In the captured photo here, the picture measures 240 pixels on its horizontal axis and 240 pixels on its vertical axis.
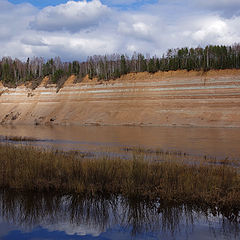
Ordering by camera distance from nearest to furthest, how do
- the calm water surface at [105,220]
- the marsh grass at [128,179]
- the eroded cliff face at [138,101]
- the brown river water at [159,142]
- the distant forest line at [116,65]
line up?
the calm water surface at [105,220], the marsh grass at [128,179], the brown river water at [159,142], the eroded cliff face at [138,101], the distant forest line at [116,65]

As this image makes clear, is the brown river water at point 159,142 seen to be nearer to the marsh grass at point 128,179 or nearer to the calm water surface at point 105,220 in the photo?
the marsh grass at point 128,179

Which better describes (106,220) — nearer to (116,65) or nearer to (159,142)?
(159,142)

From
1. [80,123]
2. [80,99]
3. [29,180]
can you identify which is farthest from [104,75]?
[29,180]

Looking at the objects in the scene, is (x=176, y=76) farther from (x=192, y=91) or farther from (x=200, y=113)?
(x=200, y=113)

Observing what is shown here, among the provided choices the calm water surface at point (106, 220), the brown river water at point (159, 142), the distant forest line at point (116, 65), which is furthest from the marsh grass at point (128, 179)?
the distant forest line at point (116, 65)

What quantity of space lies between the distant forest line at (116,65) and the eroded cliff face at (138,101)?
2.26 meters

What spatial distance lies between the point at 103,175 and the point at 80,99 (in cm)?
5243

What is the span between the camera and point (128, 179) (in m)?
8.61

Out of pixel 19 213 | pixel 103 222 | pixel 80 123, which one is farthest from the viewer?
pixel 80 123

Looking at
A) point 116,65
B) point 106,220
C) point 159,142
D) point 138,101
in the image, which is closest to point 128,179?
point 106,220

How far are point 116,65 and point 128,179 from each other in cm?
6123

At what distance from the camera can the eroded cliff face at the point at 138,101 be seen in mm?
46188

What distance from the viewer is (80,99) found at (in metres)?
60.6

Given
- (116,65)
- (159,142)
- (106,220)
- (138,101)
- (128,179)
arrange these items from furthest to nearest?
(116,65), (138,101), (159,142), (128,179), (106,220)
